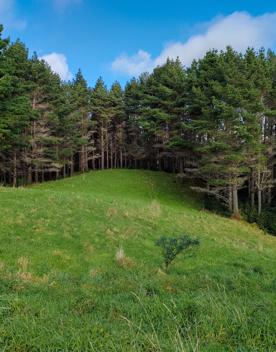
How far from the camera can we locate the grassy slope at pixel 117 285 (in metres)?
4.18

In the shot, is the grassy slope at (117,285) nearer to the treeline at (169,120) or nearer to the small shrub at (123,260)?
the small shrub at (123,260)

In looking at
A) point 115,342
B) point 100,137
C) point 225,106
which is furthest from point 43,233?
point 100,137

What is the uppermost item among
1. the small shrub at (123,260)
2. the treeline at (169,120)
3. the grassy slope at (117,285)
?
the treeline at (169,120)

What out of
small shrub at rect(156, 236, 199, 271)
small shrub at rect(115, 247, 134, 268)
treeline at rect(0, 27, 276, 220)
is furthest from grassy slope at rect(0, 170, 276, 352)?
treeline at rect(0, 27, 276, 220)

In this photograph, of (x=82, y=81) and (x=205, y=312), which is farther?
(x=82, y=81)

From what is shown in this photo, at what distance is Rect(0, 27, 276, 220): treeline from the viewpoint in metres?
31.7

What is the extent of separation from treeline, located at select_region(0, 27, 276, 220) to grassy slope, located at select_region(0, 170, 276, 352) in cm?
1094

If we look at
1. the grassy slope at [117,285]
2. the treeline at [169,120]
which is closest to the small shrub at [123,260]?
the grassy slope at [117,285]

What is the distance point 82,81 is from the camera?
67562 millimetres

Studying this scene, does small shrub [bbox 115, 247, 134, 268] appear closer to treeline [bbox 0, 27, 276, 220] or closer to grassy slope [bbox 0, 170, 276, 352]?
grassy slope [bbox 0, 170, 276, 352]

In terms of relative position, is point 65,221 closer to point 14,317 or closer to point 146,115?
point 14,317

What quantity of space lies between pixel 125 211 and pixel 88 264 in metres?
8.61

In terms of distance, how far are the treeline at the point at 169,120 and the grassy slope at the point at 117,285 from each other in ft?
35.9

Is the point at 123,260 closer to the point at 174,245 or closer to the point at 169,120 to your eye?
the point at 174,245
